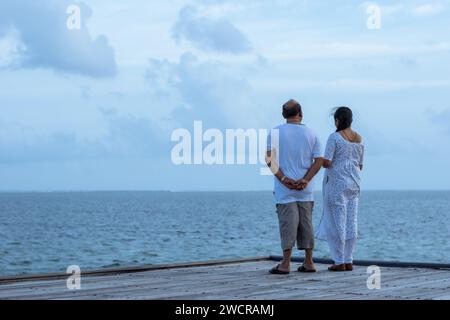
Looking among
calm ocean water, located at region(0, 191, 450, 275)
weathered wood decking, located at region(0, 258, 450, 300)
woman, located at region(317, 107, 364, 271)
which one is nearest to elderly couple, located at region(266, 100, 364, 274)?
woman, located at region(317, 107, 364, 271)

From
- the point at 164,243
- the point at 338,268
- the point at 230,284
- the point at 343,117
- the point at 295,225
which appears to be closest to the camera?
the point at 230,284

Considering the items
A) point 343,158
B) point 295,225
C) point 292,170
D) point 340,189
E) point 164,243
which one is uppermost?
point 343,158

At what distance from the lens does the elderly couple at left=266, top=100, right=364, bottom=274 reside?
7.50 meters

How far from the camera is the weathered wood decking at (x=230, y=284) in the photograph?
604 centimetres

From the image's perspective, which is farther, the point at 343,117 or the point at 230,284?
the point at 343,117

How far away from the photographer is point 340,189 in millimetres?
7785

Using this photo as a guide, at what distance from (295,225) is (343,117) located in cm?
114

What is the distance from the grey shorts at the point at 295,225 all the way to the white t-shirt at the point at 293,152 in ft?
0.22

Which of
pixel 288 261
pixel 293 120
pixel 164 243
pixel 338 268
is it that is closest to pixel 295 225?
pixel 288 261

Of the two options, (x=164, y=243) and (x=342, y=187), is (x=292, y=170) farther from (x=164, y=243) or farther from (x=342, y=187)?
(x=164, y=243)

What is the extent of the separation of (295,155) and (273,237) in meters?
45.5
